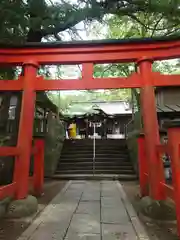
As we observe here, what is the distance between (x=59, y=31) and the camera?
7453 millimetres

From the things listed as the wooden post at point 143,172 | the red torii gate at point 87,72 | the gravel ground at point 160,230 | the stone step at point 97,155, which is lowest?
the gravel ground at point 160,230

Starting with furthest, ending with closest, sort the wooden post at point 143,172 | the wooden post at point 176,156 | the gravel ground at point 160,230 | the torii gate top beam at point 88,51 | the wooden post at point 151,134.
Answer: the wooden post at point 143,172 → the torii gate top beam at point 88,51 → the wooden post at point 151,134 → the gravel ground at point 160,230 → the wooden post at point 176,156

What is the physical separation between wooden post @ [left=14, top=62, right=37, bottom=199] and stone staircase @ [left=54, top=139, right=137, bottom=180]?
211 inches

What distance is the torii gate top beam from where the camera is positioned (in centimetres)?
522

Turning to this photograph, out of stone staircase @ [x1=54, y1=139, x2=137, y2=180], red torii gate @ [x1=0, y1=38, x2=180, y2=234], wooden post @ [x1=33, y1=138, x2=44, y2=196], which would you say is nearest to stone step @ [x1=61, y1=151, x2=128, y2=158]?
Result: stone staircase @ [x1=54, y1=139, x2=137, y2=180]

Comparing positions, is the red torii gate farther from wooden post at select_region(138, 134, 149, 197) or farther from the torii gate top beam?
wooden post at select_region(138, 134, 149, 197)

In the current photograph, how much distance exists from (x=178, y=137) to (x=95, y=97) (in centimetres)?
2761

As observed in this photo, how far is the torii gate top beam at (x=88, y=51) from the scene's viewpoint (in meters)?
5.22

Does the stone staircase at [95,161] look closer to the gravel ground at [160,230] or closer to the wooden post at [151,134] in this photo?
the wooden post at [151,134]

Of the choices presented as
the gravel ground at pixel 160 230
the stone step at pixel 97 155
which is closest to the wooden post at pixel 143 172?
the gravel ground at pixel 160 230

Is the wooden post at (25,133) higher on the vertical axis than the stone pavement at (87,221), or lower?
higher

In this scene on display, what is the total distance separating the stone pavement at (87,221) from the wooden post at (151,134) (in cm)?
74

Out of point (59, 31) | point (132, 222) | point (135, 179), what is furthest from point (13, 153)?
point (135, 179)

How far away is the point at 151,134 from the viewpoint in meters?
4.83
